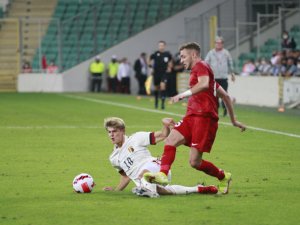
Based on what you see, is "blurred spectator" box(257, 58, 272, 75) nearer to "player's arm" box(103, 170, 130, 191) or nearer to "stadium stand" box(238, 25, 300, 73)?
"stadium stand" box(238, 25, 300, 73)

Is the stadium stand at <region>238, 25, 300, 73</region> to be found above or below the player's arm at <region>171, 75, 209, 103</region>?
below

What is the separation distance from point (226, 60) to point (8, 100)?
1254cm

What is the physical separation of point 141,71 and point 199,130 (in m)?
34.8

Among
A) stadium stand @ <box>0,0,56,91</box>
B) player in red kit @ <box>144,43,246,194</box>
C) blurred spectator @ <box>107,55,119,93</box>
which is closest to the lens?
player in red kit @ <box>144,43,246,194</box>

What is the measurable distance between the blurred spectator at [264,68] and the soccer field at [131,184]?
7.69 metres

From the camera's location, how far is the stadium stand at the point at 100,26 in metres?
48.4

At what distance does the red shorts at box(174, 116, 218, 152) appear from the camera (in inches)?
466

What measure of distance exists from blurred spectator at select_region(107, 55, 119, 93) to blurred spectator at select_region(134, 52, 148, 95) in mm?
1226

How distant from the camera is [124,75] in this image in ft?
154

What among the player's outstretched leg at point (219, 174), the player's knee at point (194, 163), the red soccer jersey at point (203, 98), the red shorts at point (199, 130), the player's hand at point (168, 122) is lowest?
the player's outstretched leg at point (219, 174)

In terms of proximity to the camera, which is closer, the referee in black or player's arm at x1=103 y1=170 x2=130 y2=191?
player's arm at x1=103 y1=170 x2=130 y2=191

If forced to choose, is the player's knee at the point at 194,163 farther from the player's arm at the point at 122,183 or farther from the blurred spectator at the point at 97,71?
the blurred spectator at the point at 97,71

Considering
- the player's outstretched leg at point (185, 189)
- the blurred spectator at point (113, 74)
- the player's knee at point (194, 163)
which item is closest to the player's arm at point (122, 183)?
the player's outstretched leg at point (185, 189)

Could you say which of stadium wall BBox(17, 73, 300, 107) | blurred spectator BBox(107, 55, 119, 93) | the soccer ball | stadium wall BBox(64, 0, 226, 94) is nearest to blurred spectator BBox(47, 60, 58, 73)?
stadium wall BBox(64, 0, 226, 94)
